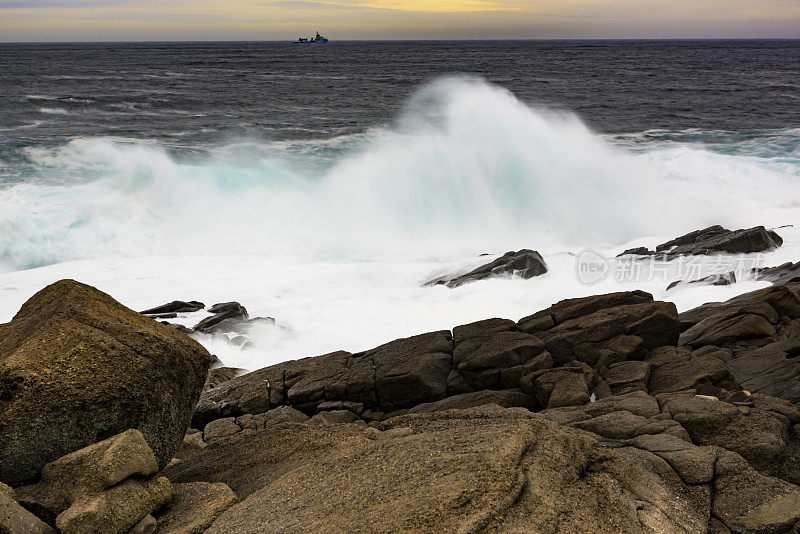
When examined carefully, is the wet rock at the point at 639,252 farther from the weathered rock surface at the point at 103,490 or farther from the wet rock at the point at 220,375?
the weathered rock surface at the point at 103,490

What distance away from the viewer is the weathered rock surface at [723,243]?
13.4m

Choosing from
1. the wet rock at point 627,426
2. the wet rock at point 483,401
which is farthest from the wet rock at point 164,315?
the wet rock at point 627,426

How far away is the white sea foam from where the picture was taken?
12820mm

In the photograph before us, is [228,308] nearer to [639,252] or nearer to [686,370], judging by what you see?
[686,370]

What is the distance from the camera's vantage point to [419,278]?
1454 cm

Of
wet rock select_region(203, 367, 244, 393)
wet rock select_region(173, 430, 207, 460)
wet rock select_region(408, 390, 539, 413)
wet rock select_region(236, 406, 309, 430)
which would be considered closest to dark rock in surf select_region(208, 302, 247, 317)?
wet rock select_region(203, 367, 244, 393)

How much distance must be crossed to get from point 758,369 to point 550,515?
5116 mm

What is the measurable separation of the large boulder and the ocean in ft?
17.7

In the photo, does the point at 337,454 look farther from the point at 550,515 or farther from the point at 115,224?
the point at 115,224

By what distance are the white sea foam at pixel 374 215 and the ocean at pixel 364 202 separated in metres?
0.07

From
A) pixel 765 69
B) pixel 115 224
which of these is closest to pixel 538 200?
pixel 115 224

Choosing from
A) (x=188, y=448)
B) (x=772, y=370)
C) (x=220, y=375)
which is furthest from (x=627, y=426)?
(x=220, y=375)

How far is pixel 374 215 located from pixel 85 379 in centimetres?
1641

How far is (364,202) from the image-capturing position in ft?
70.9
